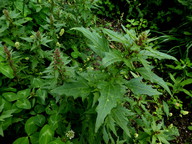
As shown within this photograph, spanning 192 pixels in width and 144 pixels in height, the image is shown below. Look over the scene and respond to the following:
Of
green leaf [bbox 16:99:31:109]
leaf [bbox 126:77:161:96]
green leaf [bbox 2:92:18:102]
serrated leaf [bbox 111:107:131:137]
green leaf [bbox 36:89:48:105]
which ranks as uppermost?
leaf [bbox 126:77:161:96]

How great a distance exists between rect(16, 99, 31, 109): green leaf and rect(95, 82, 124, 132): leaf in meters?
0.84

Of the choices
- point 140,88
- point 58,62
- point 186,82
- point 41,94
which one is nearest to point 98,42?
point 58,62

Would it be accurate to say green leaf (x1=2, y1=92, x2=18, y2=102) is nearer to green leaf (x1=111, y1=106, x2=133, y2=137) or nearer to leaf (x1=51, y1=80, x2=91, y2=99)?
leaf (x1=51, y1=80, x2=91, y2=99)

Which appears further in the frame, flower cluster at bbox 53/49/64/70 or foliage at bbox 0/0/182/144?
flower cluster at bbox 53/49/64/70

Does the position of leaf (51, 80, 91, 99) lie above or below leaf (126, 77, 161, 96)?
below

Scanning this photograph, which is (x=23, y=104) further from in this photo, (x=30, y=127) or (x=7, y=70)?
(x=7, y=70)

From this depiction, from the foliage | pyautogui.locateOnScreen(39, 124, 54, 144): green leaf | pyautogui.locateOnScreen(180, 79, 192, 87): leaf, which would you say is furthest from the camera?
pyautogui.locateOnScreen(180, 79, 192, 87): leaf

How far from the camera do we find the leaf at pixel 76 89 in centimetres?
151

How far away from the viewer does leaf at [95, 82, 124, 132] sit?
1.21 metres

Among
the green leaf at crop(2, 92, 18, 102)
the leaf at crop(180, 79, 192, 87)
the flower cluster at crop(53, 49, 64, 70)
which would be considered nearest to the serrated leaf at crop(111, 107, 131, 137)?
the flower cluster at crop(53, 49, 64, 70)

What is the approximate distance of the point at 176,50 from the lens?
4.08m

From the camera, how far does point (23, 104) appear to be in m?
1.79

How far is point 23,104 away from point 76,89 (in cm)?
62

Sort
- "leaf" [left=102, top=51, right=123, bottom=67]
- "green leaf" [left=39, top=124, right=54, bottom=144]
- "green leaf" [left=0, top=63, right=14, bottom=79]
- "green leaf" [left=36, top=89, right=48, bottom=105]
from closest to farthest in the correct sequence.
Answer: "leaf" [left=102, top=51, right=123, bottom=67]
"green leaf" [left=39, top=124, right=54, bottom=144]
"green leaf" [left=0, top=63, right=14, bottom=79]
"green leaf" [left=36, top=89, right=48, bottom=105]
